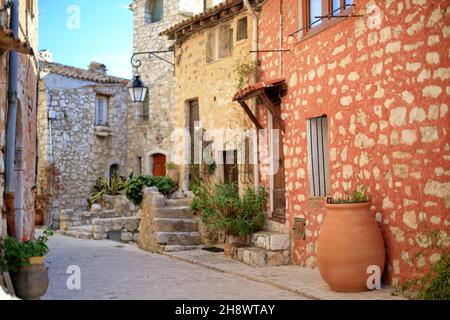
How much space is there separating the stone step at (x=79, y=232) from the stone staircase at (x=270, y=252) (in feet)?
23.5

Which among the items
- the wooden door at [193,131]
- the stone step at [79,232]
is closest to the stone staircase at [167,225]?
the wooden door at [193,131]

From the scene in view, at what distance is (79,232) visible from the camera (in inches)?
608

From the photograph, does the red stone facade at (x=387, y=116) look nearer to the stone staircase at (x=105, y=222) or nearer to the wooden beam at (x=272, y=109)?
A: the wooden beam at (x=272, y=109)

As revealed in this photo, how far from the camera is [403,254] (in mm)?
6250

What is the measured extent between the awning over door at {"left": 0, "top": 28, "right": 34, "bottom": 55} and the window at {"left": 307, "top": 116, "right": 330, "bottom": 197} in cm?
433

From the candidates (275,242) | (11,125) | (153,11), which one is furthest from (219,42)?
(153,11)

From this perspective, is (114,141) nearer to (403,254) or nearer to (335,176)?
(335,176)

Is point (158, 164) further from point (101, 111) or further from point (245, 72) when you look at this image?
point (245, 72)

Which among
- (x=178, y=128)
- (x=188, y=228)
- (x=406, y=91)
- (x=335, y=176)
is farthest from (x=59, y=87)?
(x=406, y=91)

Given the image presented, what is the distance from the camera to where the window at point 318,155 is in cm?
831

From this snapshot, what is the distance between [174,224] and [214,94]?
3.01 metres

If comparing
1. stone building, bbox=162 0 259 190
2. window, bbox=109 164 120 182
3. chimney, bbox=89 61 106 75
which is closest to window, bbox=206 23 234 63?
stone building, bbox=162 0 259 190

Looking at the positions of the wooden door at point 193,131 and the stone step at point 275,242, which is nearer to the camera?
the stone step at point 275,242

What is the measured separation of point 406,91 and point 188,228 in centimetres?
651
